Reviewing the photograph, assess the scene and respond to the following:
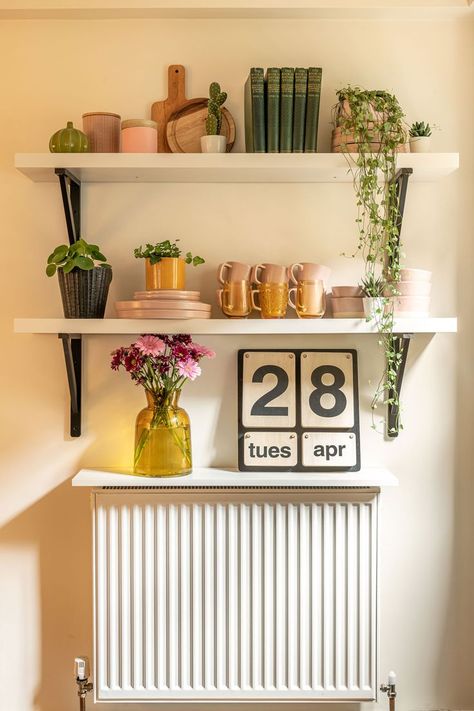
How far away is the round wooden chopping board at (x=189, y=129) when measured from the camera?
75.8 inches

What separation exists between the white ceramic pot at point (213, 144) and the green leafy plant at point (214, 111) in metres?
0.02

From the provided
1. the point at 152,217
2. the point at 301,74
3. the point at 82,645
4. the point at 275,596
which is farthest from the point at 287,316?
the point at 82,645

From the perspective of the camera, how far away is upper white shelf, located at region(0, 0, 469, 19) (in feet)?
6.17

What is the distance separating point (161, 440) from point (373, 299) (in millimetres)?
629

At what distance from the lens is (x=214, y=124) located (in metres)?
1.83

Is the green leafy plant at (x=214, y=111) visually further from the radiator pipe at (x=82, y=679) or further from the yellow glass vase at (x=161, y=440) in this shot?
the radiator pipe at (x=82, y=679)

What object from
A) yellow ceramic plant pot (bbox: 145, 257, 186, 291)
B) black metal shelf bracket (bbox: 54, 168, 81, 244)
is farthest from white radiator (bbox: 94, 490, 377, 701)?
black metal shelf bracket (bbox: 54, 168, 81, 244)

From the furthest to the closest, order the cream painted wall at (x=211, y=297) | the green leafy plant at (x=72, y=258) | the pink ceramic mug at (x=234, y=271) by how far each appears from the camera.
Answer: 1. the cream painted wall at (x=211, y=297)
2. the pink ceramic mug at (x=234, y=271)
3. the green leafy plant at (x=72, y=258)

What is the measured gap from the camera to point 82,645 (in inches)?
78.2

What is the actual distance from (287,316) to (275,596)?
0.73 metres

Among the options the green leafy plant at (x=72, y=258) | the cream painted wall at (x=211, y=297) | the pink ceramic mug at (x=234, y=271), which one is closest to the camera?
the green leafy plant at (x=72, y=258)

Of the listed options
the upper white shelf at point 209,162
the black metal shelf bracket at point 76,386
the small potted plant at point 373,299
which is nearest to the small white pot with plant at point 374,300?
the small potted plant at point 373,299

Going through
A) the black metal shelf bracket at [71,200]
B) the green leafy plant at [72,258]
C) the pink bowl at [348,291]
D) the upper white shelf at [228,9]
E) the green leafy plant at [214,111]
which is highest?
the upper white shelf at [228,9]

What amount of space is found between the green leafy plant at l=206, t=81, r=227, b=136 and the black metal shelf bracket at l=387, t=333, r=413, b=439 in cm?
69
